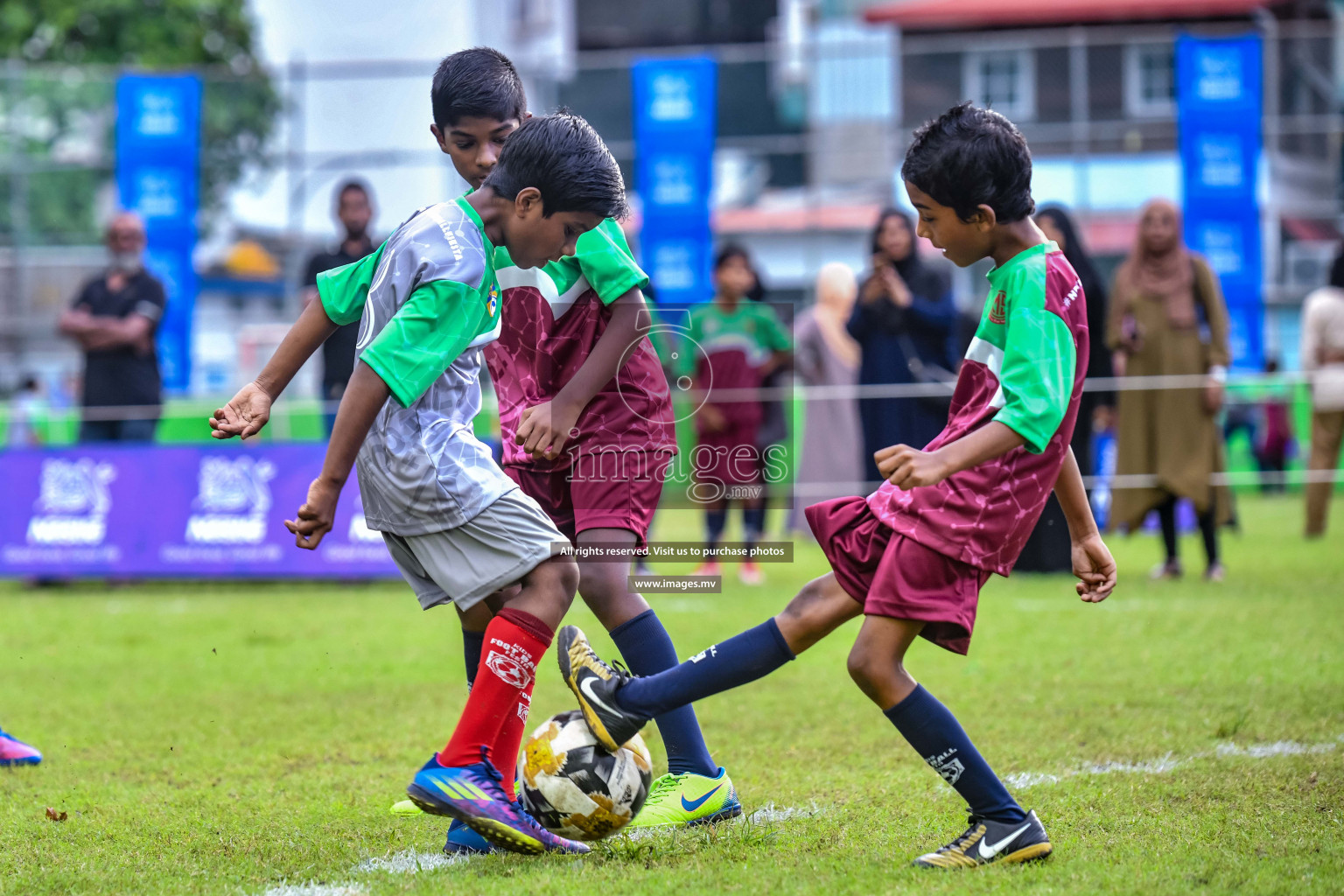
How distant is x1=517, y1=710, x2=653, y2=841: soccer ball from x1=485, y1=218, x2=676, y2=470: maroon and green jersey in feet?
2.56

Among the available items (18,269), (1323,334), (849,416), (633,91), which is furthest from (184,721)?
(18,269)

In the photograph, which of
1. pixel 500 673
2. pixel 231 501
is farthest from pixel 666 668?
pixel 231 501

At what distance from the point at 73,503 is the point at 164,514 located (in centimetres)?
67

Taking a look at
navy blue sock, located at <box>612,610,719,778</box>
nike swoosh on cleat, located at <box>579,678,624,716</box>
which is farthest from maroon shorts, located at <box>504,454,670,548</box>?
nike swoosh on cleat, located at <box>579,678,624,716</box>

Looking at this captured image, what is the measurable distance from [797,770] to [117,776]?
206 cm

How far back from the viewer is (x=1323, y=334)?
1138 centimetres

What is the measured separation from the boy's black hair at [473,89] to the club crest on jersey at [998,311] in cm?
133

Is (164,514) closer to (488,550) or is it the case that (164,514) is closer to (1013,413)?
(488,550)

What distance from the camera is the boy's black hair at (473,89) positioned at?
365cm

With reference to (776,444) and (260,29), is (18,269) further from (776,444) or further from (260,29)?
(260,29)

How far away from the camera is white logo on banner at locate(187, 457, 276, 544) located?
977cm

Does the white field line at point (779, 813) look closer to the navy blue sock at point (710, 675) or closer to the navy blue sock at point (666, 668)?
the navy blue sock at point (666, 668)

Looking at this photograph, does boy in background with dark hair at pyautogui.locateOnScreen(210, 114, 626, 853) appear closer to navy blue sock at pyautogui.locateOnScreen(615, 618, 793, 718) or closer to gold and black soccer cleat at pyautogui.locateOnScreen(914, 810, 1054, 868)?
navy blue sock at pyautogui.locateOnScreen(615, 618, 793, 718)

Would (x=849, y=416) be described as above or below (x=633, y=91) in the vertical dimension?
below
